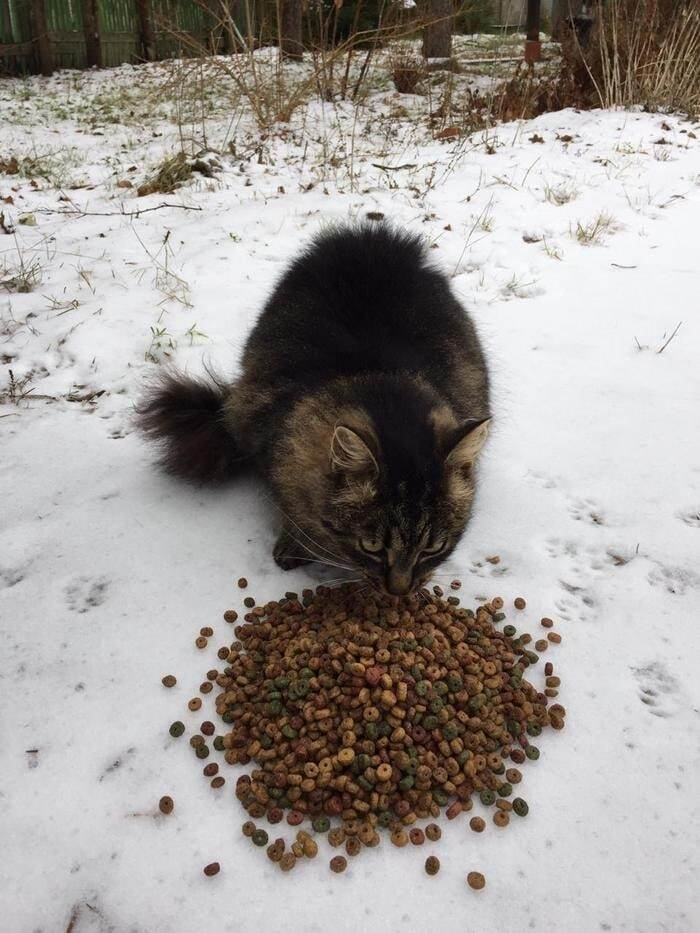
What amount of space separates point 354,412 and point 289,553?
78 centimetres

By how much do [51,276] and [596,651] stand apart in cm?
476

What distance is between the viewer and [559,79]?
9.33 m

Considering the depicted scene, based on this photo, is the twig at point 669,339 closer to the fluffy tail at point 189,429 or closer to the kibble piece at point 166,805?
the fluffy tail at point 189,429

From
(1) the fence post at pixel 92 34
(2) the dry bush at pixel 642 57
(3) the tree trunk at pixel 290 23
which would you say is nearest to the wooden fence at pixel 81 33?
(1) the fence post at pixel 92 34

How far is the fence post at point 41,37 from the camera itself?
15.0 metres

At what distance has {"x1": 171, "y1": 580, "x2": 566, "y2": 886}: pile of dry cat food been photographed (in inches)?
78.5

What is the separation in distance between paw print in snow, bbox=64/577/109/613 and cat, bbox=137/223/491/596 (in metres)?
0.71

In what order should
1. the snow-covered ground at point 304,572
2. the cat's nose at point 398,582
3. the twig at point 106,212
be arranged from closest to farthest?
1. the snow-covered ground at point 304,572
2. the cat's nose at point 398,582
3. the twig at point 106,212

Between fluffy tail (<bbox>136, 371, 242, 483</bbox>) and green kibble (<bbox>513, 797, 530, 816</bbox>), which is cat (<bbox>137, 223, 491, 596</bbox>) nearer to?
fluffy tail (<bbox>136, 371, 242, 483</bbox>)

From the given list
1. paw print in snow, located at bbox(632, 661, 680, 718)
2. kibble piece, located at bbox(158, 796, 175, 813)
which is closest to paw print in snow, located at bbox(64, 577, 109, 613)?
kibble piece, located at bbox(158, 796, 175, 813)

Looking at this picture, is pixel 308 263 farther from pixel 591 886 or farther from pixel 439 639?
pixel 591 886

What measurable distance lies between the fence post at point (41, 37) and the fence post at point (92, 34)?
35.6 inches

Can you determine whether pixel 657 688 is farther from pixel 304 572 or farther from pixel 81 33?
pixel 81 33

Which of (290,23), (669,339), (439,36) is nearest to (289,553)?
(669,339)
